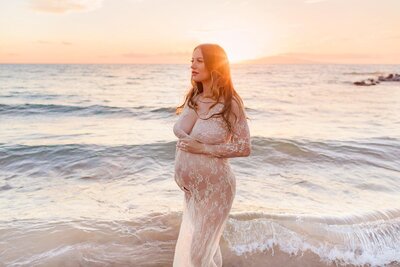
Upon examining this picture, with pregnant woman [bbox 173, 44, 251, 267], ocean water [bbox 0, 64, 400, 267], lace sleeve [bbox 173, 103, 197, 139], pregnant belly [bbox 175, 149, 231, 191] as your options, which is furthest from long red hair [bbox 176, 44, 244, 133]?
ocean water [bbox 0, 64, 400, 267]

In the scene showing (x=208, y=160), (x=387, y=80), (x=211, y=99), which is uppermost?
(x=211, y=99)

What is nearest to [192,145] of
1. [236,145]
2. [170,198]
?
[236,145]

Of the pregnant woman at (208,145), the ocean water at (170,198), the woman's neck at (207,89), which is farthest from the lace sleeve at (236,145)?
the ocean water at (170,198)

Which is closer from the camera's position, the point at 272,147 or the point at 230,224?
the point at 230,224

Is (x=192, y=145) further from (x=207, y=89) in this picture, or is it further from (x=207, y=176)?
(x=207, y=89)

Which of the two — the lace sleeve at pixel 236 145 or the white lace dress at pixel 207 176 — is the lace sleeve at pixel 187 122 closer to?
the white lace dress at pixel 207 176

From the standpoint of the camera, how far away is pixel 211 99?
12.5ft

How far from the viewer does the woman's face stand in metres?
3.73

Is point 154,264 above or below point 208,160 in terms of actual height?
below

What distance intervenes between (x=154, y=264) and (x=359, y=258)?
2.75 metres

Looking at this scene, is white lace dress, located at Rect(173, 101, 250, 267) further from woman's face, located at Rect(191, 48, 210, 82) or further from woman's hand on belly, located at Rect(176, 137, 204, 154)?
woman's face, located at Rect(191, 48, 210, 82)

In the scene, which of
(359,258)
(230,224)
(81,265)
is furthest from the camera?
(230,224)

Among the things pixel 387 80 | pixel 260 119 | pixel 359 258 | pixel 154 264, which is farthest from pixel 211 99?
pixel 387 80

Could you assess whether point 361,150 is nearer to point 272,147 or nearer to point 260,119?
point 272,147
